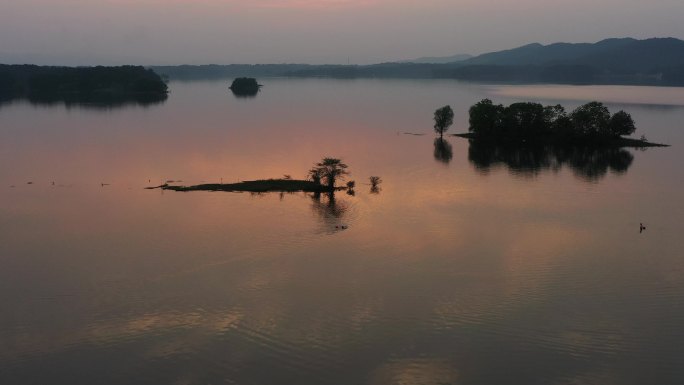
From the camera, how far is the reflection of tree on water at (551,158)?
62.9m

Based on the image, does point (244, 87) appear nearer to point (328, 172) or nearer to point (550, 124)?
point (550, 124)

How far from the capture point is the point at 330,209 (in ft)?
152

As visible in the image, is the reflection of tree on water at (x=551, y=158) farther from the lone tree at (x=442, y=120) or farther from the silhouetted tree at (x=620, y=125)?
the lone tree at (x=442, y=120)

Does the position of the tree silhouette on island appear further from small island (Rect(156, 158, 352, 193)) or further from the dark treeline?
small island (Rect(156, 158, 352, 193))

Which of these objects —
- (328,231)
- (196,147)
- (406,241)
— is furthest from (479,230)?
(196,147)

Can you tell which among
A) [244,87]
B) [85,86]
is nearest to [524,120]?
[244,87]

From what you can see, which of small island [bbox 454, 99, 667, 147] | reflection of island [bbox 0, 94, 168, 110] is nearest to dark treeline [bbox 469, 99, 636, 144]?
small island [bbox 454, 99, 667, 147]

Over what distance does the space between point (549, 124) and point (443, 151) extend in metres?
15.8

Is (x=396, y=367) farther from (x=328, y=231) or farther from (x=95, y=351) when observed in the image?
(x=328, y=231)

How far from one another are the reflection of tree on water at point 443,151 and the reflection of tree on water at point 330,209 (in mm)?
21837

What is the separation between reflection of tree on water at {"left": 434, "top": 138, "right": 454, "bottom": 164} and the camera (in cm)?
6919

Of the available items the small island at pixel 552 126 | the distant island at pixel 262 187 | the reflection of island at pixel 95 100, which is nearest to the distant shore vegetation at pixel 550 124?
the small island at pixel 552 126

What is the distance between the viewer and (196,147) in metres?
76.7

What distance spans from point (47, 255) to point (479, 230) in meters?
26.1
